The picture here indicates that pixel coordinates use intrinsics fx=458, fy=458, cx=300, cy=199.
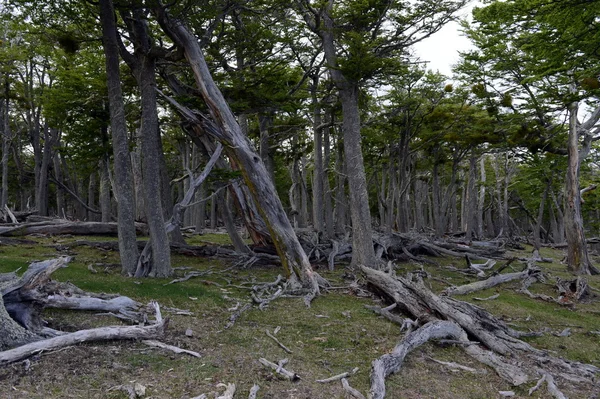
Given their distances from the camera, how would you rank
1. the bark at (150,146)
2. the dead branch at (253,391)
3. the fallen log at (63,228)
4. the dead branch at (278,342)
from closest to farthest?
the dead branch at (253,391), the dead branch at (278,342), the bark at (150,146), the fallen log at (63,228)

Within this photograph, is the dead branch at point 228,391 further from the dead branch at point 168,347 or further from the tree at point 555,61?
the tree at point 555,61

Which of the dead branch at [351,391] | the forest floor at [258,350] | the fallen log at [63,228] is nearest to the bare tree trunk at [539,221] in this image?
the forest floor at [258,350]

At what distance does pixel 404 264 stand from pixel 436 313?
8467 millimetres

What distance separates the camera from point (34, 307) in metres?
5.48

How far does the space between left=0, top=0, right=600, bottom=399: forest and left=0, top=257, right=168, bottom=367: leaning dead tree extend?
2 cm

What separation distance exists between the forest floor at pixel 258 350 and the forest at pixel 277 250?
0.04m

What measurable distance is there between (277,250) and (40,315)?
5.69 meters

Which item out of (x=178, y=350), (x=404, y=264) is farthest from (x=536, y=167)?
(x=178, y=350)

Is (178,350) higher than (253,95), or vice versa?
(253,95)

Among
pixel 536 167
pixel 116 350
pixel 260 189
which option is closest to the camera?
pixel 116 350

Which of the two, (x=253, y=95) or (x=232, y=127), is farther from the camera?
(x=253, y=95)

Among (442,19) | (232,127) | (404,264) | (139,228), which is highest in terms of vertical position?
(442,19)

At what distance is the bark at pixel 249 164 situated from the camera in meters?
10.5

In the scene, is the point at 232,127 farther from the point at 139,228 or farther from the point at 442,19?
the point at 139,228
